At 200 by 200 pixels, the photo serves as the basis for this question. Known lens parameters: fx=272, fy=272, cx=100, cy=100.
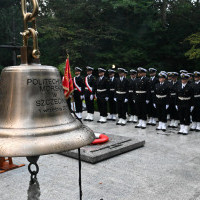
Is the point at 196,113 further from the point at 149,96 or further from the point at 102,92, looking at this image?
the point at 102,92

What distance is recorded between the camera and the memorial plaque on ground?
557 centimetres

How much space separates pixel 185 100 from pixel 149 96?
1.44 metres

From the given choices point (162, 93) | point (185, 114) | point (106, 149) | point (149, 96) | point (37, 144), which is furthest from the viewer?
point (149, 96)

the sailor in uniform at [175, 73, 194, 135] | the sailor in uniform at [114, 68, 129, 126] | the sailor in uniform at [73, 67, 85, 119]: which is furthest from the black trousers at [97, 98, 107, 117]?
the sailor in uniform at [175, 73, 194, 135]

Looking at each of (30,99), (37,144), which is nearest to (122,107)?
(30,99)

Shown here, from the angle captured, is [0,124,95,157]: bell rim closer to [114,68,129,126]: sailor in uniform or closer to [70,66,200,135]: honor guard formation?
[70,66,200,135]: honor guard formation

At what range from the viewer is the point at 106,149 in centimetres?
599

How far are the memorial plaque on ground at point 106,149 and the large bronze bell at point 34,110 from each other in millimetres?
4002

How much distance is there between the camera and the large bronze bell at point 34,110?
55.5 inches

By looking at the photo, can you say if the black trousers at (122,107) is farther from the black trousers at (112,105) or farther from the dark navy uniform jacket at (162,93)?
the dark navy uniform jacket at (162,93)

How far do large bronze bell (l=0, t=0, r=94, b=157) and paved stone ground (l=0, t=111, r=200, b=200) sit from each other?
2.79m

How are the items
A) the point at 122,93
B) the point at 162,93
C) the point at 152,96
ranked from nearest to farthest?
the point at 162,93
the point at 122,93
the point at 152,96

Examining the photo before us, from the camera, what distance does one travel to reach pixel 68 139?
58.1 inches

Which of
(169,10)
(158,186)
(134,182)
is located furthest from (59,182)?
(169,10)
